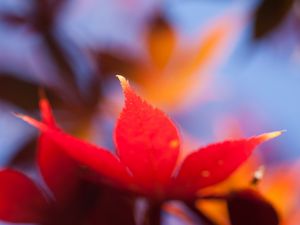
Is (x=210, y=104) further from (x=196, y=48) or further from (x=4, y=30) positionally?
(x=4, y=30)

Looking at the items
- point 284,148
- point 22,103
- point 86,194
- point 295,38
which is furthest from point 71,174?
point 295,38

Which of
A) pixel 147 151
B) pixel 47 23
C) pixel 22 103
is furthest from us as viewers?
pixel 47 23

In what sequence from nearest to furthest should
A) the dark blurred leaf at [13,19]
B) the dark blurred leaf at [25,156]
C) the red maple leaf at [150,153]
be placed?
the red maple leaf at [150,153] → the dark blurred leaf at [25,156] → the dark blurred leaf at [13,19]

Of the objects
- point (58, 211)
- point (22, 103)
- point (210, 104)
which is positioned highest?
point (210, 104)

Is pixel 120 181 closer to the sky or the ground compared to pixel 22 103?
closer to the ground

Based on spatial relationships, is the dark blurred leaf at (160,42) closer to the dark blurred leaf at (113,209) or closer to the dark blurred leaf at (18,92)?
the dark blurred leaf at (18,92)

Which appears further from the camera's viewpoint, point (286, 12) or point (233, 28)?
point (233, 28)

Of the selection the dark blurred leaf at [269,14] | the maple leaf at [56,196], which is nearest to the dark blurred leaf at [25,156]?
the maple leaf at [56,196]
